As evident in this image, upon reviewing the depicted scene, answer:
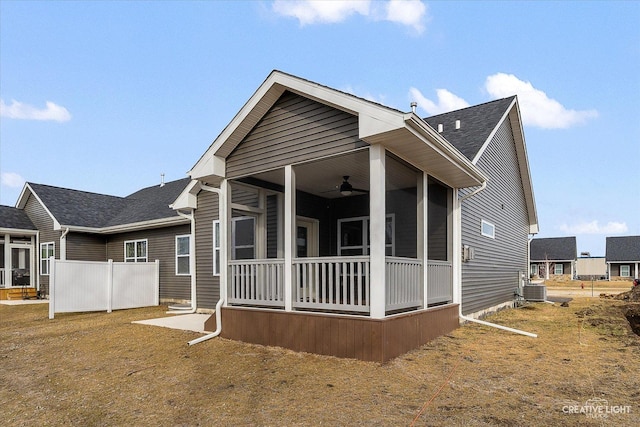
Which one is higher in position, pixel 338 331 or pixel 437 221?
pixel 437 221

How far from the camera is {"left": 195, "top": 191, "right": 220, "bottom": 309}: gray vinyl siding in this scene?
1107 centimetres

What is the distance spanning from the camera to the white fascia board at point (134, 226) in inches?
497

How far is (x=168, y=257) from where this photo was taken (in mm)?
13172

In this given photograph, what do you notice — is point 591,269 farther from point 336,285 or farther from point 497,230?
point 336,285

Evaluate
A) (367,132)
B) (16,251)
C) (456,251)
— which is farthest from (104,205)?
(367,132)

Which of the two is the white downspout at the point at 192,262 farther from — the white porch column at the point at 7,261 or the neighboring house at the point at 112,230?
the white porch column at the point at 7,261

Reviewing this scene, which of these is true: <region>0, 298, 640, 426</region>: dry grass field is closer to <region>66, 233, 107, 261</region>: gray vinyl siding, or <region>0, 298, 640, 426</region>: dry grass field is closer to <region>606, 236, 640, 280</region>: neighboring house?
<region>66, 233, 107, 261</region>: gray vinyl siding

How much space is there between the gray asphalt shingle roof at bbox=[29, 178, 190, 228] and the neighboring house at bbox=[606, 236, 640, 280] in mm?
42303

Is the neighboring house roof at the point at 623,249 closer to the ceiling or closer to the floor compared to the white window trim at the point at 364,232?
closer to the floor

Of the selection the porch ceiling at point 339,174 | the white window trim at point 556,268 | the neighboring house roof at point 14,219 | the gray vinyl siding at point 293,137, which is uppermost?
the gray vinyl siding at point 293,137

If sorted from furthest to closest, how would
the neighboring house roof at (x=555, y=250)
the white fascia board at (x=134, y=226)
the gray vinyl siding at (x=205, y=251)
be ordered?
the neighboring house roof at (x=555, y=250), the white fascia board at (x=134, y=226), the gray vinyl siding at (x=205, y=251)

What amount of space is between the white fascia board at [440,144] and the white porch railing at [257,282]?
9.77ft

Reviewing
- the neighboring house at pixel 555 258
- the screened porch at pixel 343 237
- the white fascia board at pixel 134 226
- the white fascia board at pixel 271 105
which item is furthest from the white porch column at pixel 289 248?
the neighboring house at pixel 555 258

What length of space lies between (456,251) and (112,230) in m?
12.5
